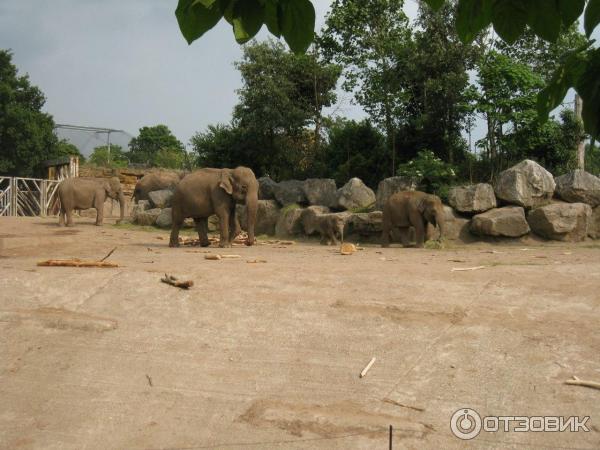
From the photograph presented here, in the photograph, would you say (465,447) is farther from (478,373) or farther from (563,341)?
(563,341)

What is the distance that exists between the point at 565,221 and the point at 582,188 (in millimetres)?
1212

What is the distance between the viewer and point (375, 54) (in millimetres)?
19484

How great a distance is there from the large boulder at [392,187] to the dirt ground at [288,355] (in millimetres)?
8287

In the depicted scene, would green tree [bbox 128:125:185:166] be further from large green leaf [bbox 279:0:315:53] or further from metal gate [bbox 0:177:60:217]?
large green leaf [bbox 279:0:315:53]

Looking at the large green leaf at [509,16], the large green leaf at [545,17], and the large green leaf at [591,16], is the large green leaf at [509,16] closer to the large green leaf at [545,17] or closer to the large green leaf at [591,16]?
the large green leaf at [545,17]

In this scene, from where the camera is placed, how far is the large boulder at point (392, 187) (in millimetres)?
16688

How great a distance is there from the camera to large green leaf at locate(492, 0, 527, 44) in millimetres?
1872

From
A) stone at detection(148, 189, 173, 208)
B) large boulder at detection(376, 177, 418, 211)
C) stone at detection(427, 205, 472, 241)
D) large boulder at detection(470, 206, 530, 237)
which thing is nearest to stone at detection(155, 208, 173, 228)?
stone at detection(148, 189, 173, 208)

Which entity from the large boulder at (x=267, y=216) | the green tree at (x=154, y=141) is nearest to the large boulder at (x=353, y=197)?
the large boulder at (x=267, y=216)

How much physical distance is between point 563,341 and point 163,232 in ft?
52.0

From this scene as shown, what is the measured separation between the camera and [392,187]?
16.8 m

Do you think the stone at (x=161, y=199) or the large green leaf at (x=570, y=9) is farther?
the stone at (x=161, y=199)

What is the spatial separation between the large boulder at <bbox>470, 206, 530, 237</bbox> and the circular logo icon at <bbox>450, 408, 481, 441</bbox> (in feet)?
34.1

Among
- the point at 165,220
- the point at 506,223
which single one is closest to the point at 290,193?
the point at 165,220
